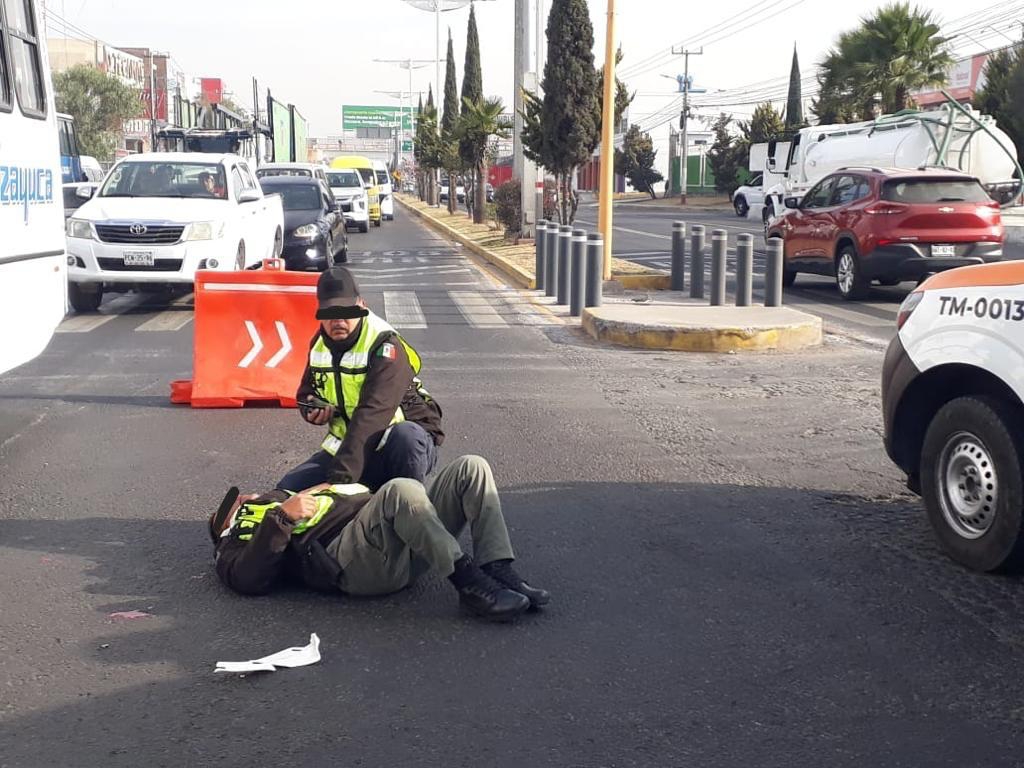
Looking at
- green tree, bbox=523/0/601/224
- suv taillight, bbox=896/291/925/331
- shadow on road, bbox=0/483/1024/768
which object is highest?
green tree, bbox=523/0/601/224

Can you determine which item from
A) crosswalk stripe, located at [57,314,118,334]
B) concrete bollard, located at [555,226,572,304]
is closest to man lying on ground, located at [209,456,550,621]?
crosswalk stripe, located at [57,314,118,334]

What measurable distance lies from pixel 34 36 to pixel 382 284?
11.2m

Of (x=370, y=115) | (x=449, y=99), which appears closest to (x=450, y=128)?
(x=449, y=99)

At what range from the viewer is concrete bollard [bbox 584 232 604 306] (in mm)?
14359

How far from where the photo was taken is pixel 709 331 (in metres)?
12.0

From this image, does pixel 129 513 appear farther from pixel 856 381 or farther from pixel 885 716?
pixel 856 381

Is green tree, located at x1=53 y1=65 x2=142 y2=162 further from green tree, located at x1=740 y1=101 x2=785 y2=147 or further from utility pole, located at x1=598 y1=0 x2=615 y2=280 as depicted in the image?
utility pole, located at x1=598 y1=0 x2=615 y2=280

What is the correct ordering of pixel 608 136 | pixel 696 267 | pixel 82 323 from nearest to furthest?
pixel 82 323, pixel 696 267, pixel 608 136

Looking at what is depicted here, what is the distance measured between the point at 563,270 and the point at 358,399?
36.5ft

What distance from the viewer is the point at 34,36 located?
7965 millimetres

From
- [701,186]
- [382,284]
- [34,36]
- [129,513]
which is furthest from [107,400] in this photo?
[701,186]

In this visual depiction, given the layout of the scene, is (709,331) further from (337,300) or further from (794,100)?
(794,100)

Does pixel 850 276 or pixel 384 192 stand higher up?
pixel 384 192

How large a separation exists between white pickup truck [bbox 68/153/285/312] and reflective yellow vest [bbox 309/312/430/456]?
9407 millimetres
